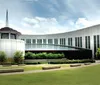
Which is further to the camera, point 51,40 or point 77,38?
point 51,40

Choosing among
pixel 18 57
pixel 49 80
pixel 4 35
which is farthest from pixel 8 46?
pixel 49 80

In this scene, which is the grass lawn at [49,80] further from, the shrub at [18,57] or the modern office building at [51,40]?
the modern office building at [51,40]

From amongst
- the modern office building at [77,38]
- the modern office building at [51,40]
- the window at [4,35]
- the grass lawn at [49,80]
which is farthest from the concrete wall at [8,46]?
the modern office building at [77,38]

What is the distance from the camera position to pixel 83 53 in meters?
74.6

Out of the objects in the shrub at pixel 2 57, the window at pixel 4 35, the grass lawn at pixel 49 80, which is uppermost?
the window at pixel 4 35

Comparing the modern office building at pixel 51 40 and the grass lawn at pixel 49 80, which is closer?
the grass lawn at pixel 49 80

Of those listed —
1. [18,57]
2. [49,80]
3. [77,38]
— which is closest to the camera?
[49,80]

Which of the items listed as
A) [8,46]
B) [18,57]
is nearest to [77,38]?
[8,46]

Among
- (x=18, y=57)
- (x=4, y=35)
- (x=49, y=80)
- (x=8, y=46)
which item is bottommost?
(x=49, y=80)

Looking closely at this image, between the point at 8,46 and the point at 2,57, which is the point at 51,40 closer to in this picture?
the point at 8,46

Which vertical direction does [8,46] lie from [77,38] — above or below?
below

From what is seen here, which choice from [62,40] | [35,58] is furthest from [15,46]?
[62,40]

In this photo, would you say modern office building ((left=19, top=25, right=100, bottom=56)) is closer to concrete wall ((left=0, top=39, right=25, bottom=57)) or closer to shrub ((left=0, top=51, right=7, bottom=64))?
concrete wall ((left=0, top=39, right=25, bottom=57))

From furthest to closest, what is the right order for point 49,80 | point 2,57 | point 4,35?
1. point 4,35
2. point 2,57
3. point 49,80
